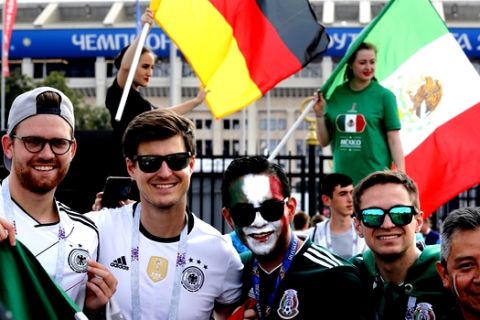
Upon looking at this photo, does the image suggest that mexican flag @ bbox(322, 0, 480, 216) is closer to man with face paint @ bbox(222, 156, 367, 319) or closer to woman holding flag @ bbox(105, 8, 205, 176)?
woman holding flag @ bbox(105, 8, 205, 176)

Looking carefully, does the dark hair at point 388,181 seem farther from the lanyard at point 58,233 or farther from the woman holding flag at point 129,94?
the woman holding flag at point 129,94

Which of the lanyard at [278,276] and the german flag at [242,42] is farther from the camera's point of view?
the german flag at [242,42]

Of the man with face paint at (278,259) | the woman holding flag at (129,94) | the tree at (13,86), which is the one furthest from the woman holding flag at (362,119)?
the tree at (13,86)

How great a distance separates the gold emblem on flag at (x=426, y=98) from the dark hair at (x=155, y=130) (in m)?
3.55

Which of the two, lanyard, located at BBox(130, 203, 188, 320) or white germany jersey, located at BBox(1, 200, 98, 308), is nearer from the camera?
white germany jersey, located at BBox(1, 200, 98, 308)

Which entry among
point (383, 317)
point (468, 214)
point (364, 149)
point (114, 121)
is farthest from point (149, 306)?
point (364, 149)

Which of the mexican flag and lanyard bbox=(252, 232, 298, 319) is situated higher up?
the mexican flag

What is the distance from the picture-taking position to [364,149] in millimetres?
6531

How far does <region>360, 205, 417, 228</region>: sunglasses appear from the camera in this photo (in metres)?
3.95

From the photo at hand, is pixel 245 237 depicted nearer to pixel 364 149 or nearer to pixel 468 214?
pixel 468 214

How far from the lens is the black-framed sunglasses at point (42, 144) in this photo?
3740 mm

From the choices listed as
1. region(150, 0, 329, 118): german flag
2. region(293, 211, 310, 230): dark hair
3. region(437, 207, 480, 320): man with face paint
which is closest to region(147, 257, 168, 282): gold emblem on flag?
region(437, 207, 480, 320): man with face paint

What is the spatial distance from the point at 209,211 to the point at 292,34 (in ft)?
12.1

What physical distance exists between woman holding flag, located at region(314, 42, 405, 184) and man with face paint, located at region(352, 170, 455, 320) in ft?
7.85
